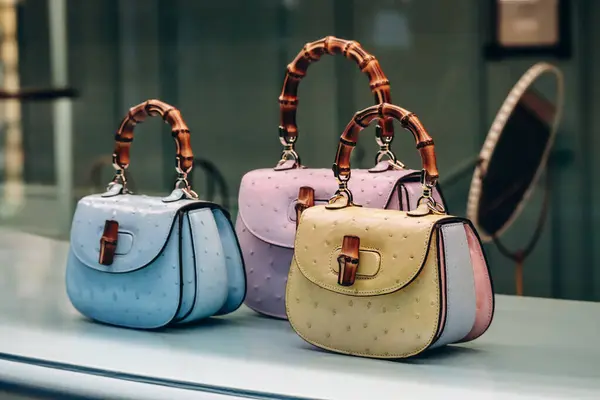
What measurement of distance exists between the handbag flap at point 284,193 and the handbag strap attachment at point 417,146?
0.05 metres

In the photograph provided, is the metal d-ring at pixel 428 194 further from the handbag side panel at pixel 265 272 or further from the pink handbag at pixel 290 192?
the handbag side panel at pixel 265 272

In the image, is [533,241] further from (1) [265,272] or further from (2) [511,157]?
(1) [265,272]

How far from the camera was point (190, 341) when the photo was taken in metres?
1.19

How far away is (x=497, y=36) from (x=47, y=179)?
1.72 m

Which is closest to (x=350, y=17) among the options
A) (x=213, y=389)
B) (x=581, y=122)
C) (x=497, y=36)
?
(x=497, y=36)

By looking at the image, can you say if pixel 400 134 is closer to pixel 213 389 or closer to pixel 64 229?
pixel 64 229

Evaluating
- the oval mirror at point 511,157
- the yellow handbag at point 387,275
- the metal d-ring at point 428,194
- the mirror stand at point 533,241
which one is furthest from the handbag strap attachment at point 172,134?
the mirror stand at point 533,241

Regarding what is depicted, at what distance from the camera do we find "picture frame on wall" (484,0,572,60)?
106 inches

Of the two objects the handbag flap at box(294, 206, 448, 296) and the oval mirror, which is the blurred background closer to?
the oval mirror

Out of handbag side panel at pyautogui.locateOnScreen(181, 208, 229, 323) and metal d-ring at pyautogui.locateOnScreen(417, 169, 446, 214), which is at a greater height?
metal d-ring at pyautogui.locateOnScreen(417, 169, 446, 214)

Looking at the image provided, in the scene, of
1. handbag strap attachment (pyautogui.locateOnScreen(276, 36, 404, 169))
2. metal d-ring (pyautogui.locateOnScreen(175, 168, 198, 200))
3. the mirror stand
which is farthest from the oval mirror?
metal d-ring (pyautogui.locateOnScreen(175, 168, 198, 200))

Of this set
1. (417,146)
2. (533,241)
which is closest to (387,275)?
(417,146)

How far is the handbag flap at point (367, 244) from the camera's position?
1015 millimetres

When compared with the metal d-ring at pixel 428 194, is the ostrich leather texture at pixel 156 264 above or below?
below
